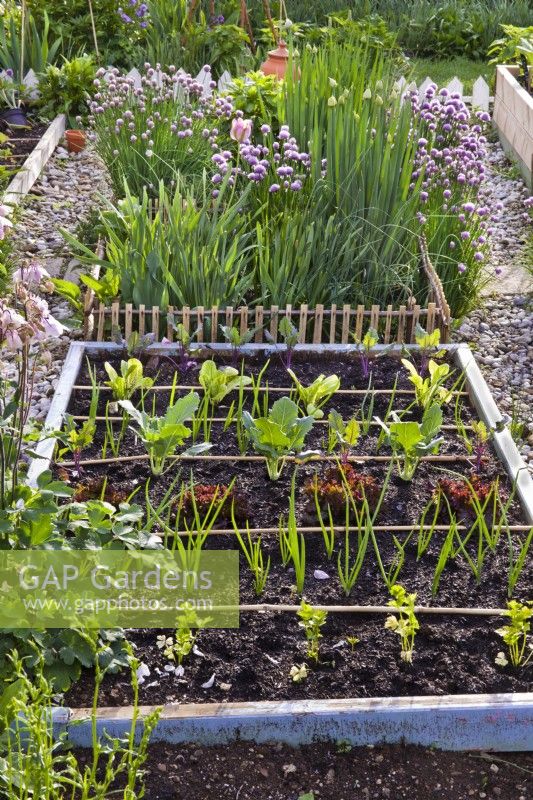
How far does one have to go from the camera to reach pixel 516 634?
7.95ft

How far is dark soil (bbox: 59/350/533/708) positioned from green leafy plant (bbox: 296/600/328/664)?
1.2 inches

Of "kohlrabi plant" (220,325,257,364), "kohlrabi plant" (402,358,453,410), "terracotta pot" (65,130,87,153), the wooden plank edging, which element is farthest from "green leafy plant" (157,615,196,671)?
"terracotta pot" (65,130,87,153)

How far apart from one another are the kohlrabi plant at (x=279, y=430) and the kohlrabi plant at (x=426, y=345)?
0.85 meters

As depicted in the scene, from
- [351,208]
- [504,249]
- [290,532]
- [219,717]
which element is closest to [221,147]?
[351,208]

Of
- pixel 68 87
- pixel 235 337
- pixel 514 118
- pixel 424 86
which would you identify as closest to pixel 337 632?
pixel 235 337

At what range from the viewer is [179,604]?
262cm

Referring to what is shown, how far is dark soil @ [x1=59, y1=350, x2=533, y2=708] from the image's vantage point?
7.95 ft

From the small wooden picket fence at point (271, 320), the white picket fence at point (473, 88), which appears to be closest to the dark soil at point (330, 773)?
the small wooden picket fence at point (271, 320)

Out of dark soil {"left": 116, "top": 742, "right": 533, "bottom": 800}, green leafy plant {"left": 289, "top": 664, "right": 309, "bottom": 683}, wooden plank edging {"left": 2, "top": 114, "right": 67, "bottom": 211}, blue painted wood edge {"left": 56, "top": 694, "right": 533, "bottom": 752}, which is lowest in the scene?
dark soil {"left": 116, "top": 742, "right": 533, "bottom": 800}

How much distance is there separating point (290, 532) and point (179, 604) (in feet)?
1.14

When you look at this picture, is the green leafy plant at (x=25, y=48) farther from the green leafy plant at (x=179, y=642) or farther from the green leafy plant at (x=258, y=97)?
the green leafy plant at (x=179, y=642)

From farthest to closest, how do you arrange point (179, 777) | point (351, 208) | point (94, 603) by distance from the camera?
point (351, 208), point (94, 603), point (179, 777)

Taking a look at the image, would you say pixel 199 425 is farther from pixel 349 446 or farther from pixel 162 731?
pixel 162 731

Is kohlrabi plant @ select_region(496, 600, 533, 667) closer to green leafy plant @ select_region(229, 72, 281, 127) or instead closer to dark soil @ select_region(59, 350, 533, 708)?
dark soil @ select_region(59, 350, 533, 708)
